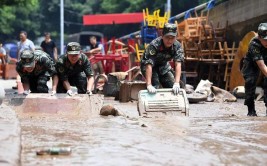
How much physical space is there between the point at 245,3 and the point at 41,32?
182 ft

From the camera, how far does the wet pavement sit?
4.48 m

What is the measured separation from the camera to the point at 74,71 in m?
9.51

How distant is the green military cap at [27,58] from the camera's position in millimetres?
8922

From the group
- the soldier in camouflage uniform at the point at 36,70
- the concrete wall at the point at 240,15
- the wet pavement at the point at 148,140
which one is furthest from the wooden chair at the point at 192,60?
the wet pavement at the point at 148,140

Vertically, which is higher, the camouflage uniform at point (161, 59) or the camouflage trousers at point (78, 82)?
the camouflage uniform at point (161, 59)

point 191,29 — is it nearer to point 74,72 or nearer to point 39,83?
point 74,72

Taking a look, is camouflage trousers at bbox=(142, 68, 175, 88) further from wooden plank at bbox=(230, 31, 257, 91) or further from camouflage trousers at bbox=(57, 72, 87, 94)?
wooden plank at bbox=(230, 31, 257, 91)

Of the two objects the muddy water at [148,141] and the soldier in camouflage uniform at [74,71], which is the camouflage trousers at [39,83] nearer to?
the soldier in camouflage uniform at [74,71]

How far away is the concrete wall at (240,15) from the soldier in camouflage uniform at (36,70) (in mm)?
6799

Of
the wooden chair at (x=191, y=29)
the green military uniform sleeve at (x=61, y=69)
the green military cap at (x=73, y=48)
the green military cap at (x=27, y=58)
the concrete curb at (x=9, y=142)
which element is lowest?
the concrete curb at (x=9, y=142)

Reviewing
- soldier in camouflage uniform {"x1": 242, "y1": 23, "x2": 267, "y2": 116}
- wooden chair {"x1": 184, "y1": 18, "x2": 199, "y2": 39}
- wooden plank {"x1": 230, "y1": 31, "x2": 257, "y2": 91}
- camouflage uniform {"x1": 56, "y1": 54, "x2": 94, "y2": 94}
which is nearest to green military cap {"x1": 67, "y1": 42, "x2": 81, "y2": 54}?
camouflage uniform {"x1": 56, "y1": 54, "x2": 94, "y2": 94}

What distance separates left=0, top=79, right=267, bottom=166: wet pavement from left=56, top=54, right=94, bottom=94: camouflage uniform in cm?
198

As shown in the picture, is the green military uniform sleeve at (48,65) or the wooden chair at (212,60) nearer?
the green military uniform sleeve at (48,65)

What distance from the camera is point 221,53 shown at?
1639cm
